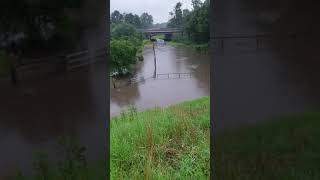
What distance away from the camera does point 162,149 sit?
21.8ft

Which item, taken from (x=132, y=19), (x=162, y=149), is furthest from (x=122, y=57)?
(x=132, y=19)

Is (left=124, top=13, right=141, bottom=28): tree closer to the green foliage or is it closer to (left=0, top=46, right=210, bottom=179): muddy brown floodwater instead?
the green foliage

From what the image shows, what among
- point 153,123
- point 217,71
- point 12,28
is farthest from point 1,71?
point 153,123

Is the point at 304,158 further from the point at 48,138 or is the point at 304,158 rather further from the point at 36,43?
the point at 36,43

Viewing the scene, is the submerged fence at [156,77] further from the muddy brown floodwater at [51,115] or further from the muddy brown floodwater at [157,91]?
the muddy brown floodwater at [51,115]

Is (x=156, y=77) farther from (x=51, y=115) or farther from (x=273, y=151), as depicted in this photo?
(x=51, y=115)

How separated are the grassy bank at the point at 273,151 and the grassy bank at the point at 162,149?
7.50ft

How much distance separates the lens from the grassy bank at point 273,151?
9.37 feet

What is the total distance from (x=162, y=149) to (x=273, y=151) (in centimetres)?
380

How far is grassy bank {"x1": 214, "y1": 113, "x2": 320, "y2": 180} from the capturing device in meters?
2.86

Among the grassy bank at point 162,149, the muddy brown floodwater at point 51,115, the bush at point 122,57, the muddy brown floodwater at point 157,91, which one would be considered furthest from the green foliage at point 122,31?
the muddy brown floodwater at point 51,115

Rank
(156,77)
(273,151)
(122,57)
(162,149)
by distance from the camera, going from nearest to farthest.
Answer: (273,151) → (162,149) → (122,57) → (156,77)

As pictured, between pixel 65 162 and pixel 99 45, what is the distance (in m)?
0.82

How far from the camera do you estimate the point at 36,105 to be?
244 centimetres
